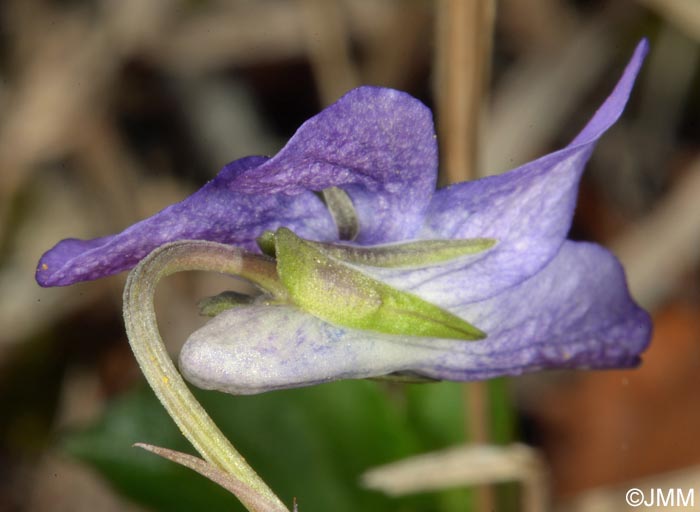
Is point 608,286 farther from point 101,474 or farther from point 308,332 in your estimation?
point 101,474

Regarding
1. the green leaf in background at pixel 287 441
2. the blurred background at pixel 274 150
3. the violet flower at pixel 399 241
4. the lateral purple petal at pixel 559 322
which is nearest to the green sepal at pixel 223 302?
the violet flower at pixel 399 241

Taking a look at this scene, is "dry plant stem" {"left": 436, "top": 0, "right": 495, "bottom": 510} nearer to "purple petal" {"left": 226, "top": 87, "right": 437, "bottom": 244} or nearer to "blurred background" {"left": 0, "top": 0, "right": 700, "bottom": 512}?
"blurred background" {"left": 0, "top": 0, "right": 700, "bottom": 512}

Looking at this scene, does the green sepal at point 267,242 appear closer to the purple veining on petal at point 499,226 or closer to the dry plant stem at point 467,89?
the purple veining on petal at point 499,226

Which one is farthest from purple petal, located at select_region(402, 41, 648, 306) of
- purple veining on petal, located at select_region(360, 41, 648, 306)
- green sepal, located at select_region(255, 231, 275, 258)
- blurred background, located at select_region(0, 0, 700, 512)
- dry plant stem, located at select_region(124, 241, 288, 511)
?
blurred background, located at select_region(0, 0, 700, 512)

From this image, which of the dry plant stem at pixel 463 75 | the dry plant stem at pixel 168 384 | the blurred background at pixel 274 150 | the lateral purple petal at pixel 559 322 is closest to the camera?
the dry plant stem at pixel 168 384

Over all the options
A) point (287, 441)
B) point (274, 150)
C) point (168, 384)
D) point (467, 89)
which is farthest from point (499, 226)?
point (274, 150)

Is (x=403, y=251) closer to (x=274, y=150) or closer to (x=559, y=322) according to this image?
(x=559, y=322)
